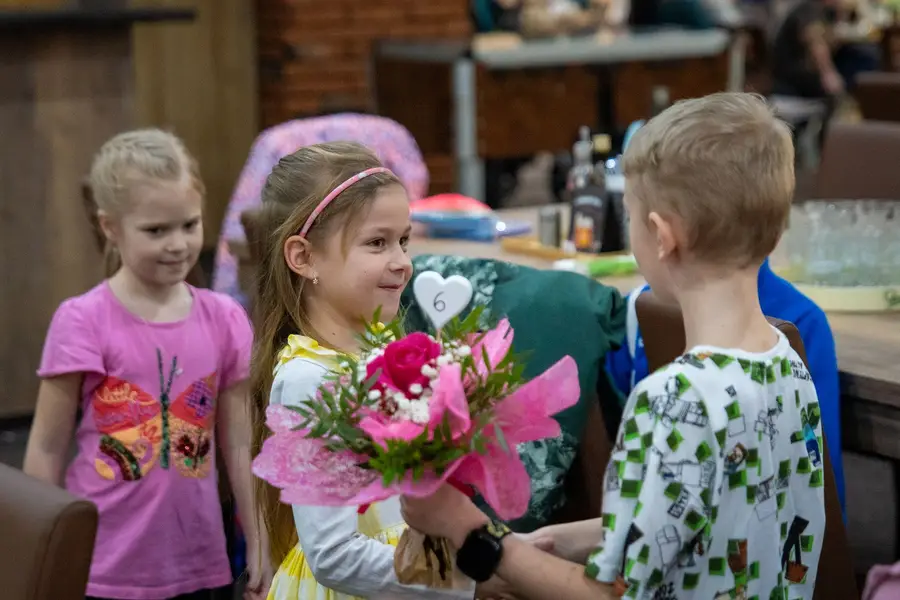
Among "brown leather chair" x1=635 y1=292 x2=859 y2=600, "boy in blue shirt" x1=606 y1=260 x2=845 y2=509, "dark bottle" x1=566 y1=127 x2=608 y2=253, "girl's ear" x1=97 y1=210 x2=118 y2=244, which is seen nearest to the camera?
"brown leather chair" x1=635 y1=292 x2=859 y2=600

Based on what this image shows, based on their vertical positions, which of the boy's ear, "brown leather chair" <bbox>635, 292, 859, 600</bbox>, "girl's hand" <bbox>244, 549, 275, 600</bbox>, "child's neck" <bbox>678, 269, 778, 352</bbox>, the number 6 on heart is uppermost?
the boy's ear

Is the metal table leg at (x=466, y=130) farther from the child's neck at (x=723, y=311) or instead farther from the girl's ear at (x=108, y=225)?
the child's neck at (x=723, y=311)

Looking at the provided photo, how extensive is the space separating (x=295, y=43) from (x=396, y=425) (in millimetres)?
5695

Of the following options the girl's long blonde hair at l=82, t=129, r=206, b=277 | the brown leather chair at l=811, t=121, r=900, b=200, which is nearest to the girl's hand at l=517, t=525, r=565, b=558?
the girl's long blonde hair at l=82, t=129, r=206, b=277

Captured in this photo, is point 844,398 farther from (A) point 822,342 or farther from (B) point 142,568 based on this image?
(B) point 142,568

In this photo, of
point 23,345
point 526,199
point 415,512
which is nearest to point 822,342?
point 415,512

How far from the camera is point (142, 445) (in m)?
2.39

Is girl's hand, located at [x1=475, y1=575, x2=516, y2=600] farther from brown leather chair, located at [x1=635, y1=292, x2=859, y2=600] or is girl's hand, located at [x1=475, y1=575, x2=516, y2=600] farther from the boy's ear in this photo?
brown leather chair, located at [x1=635, y1=292, x2=859, y2=600]

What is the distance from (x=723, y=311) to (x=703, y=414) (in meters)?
0.14

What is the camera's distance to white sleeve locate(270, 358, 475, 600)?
161 cm

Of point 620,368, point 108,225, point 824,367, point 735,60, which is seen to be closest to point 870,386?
point 824,367

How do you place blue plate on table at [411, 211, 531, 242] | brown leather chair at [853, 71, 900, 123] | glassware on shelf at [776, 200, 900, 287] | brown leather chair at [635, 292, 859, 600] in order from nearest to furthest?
brown leather chair at [635, 292, 859, 600], glassware on shelf at [776, 200, 900, 287], blue plate on table at [411, 211, 531, 242], brown leather chair at [853, 71, 900, 123]

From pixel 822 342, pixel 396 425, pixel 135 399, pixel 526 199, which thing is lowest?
pixel 526 199

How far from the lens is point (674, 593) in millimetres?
1489
